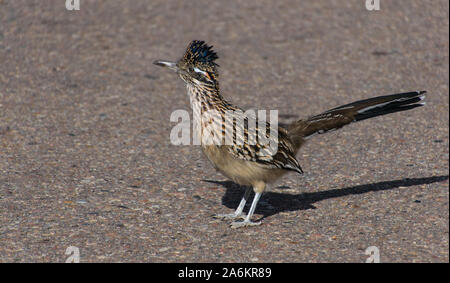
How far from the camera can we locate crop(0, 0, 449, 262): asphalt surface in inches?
315

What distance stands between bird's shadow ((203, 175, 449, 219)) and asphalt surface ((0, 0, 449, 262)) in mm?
32

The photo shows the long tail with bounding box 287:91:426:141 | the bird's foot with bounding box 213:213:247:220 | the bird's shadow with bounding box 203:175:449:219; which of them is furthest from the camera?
the bird's shadow with bounding box 203:175:449:219

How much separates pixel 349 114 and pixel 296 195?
4.41 feet

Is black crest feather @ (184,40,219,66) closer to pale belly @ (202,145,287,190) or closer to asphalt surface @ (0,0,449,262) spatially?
pale belly @ (202,145,287,190)

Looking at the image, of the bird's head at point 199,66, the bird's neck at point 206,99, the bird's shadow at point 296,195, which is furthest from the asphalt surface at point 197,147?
the bird's head at point 199,66

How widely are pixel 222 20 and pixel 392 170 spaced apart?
6951mm

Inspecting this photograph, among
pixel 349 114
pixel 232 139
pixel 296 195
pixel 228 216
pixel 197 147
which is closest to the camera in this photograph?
pixel 232 139

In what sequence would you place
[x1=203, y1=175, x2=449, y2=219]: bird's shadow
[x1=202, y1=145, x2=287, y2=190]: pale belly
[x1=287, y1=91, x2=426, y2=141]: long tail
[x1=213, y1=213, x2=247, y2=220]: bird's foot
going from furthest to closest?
[x1=203, y1=175, x2=449, y2=219]: bird's shadow, [x1=287, y1=91, x2=426, y2=141]: long tail, [x1=213, y1=213, x2=247, y2=220]: bird's foot, [x1=202, y1=145, x2=287, y2=190]: pale belly

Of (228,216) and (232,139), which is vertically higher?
(232,139)

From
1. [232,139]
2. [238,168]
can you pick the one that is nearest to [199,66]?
[232,139]

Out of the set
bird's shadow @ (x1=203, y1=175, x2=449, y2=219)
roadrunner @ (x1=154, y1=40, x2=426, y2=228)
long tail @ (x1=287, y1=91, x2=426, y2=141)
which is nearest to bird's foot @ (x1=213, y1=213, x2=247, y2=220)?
roadrunner @ (x1=154, y1=40, x2=426, y2=228)

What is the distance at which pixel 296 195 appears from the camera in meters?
9.34

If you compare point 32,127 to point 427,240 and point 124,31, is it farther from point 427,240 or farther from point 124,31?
point 427,240

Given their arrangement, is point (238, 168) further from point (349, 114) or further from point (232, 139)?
point (349, 114)
